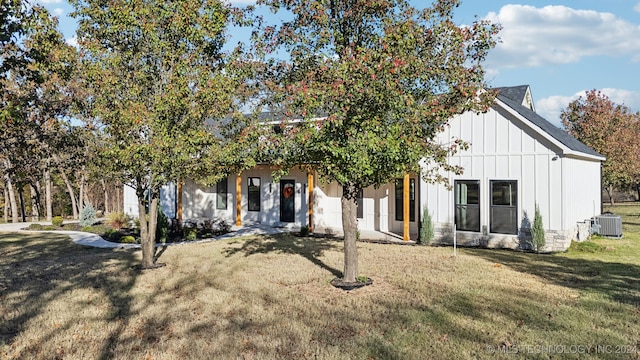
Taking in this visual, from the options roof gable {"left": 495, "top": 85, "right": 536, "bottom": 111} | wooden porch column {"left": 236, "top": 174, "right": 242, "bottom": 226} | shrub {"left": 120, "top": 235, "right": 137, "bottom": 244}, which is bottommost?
shrub {"left": 120, "top": 235, "right": 137, "bottom": 244}

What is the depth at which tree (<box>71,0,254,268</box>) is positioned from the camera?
940 centimetres

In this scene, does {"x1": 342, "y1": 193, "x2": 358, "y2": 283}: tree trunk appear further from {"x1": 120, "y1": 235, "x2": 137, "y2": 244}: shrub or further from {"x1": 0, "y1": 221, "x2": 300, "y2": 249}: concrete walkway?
{"x1": 120, "y1": 235, "x2": 137, "y2": 244}: shrub

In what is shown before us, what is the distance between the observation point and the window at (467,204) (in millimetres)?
14391

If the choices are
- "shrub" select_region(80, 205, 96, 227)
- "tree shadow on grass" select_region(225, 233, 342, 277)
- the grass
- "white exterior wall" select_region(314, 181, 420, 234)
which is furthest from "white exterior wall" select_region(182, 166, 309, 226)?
the grass

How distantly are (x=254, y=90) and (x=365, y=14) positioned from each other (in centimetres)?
291

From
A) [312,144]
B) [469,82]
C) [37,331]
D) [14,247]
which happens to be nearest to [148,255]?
[37,331]

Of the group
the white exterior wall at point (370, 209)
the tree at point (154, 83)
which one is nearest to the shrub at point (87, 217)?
the white exterior wall at point (370, 209)

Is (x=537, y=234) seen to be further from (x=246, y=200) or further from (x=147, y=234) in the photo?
(x=246, y=200)

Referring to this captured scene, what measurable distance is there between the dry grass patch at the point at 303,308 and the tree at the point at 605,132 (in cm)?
2214

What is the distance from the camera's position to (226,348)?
223 inches

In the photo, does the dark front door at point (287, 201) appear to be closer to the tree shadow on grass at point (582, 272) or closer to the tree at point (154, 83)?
the tree shadow on grass at point (582, 272)

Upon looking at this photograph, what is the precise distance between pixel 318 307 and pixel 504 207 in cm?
891

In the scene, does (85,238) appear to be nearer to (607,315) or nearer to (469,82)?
(469,82)

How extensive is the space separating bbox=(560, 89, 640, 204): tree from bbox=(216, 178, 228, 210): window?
2498cm
